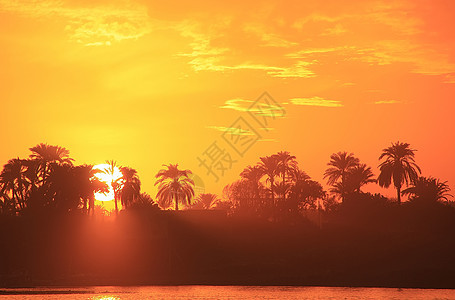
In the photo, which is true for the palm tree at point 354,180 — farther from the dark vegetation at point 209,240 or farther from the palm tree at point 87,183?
the palm tree at point 87,183

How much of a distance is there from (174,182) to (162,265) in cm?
2346

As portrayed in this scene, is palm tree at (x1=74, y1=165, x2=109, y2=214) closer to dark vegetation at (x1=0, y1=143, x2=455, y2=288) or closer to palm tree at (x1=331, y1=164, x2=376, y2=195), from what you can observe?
dark vegetation at (x1=0, y1=143, x2=455, y2=288)

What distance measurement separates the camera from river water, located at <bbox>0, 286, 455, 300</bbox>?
82562 millimetres

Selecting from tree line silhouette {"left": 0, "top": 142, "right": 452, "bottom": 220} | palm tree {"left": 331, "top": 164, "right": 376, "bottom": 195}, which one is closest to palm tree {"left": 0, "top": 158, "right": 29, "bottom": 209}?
tree line silhouette {"left": 0, "top": 142, "right": 452, "bottom": 220}

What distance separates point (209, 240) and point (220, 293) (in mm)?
18551

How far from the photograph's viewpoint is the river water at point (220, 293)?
82.6 meters

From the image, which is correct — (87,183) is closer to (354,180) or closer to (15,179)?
(15,179)

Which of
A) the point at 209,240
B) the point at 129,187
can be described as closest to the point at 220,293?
the point at 209,240

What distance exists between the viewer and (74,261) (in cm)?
10275

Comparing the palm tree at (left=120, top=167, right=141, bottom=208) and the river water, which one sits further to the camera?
the palm tree at (left=120, top=167, right=141, bottom=208)

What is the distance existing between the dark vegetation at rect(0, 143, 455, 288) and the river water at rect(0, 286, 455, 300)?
15.6ft

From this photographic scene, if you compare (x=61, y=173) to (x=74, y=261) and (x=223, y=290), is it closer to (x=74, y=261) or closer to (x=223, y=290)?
(x=74, y=261)

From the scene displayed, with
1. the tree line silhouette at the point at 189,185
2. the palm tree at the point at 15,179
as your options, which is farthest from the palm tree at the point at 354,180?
the palm tree at the point at 15,179

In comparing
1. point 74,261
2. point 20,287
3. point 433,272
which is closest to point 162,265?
point 74,261
